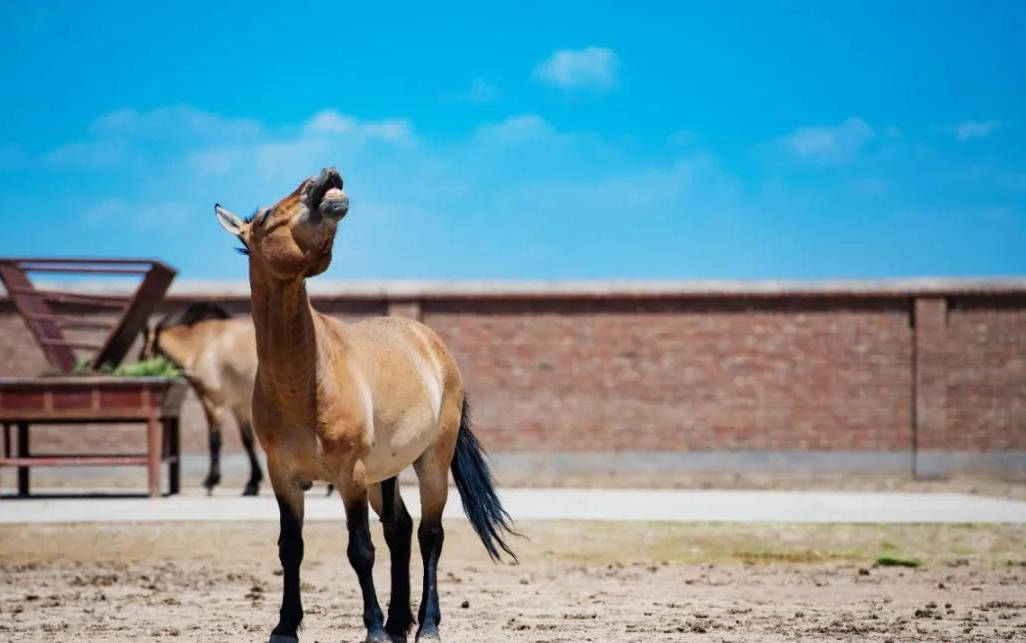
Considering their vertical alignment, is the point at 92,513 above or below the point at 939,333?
below

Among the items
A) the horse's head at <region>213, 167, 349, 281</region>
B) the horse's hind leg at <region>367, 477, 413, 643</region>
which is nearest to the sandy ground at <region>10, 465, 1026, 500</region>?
the horse's hind leg at <region>367, 477, 413, 643</region>

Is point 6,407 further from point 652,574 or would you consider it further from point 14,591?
point 652,574

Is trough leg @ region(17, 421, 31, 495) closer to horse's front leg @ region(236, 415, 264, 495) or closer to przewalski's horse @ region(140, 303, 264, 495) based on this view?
przewalski's horse @ region(140, 303, 264, 495)

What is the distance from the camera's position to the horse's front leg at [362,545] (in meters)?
6.36

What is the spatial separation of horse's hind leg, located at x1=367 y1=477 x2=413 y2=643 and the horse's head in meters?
1.70

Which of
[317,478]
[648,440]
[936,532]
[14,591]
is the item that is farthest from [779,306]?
[317,478]

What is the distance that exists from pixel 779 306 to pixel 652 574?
33.7 ft

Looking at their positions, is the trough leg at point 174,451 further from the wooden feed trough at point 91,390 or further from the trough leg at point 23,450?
the trough leg at point 23,450


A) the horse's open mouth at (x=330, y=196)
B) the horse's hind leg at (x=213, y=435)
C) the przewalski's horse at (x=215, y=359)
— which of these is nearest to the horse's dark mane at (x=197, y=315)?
the przewalski's horse at (x=215, y=359)

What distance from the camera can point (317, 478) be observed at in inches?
255

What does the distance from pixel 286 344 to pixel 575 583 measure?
15.4 feet

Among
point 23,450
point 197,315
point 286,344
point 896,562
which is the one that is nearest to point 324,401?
point 286,344

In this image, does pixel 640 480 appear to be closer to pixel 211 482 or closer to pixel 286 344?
pixel 211 482

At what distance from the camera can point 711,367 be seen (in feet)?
66.3
